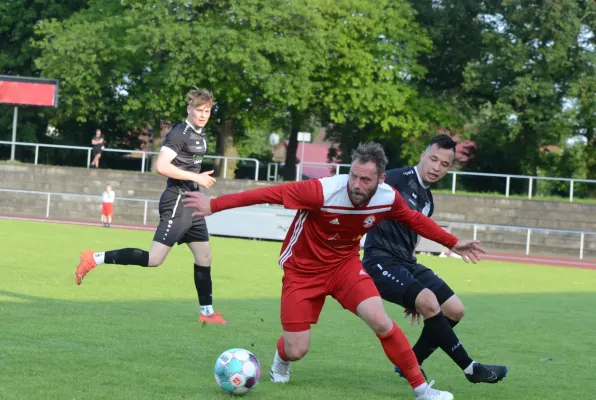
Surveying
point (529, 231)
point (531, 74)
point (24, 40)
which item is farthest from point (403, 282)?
point (24, 40)

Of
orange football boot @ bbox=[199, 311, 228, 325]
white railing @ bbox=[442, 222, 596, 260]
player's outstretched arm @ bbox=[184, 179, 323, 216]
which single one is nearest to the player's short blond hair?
orange football boot @ bbox=[199, 311, 228, 325]

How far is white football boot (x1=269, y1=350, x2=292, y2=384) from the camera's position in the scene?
7.13m

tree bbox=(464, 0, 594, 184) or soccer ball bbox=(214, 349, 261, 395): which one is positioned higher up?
tree bbox=(464, 0, 594, 184)

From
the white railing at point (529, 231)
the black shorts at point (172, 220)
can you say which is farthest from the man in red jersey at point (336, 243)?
the white railing at point (529, 231)

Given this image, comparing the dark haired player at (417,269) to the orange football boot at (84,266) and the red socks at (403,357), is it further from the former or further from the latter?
the orange football boot at (84,266)

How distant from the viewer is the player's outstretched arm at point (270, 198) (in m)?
6.50

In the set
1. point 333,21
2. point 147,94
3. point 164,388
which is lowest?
point 164,388

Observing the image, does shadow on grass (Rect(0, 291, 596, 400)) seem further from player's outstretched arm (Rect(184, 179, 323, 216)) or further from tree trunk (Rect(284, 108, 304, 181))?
tree trunk (Rect(284, 108, 304, 181))

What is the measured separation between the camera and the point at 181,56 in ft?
133

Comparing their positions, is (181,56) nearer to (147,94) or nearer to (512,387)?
(147,94)

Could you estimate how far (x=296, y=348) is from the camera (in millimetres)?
6922

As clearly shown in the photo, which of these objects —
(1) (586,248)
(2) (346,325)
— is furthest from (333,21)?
(2) (346,325)

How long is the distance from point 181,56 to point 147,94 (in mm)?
3433

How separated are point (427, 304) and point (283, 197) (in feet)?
4.75
